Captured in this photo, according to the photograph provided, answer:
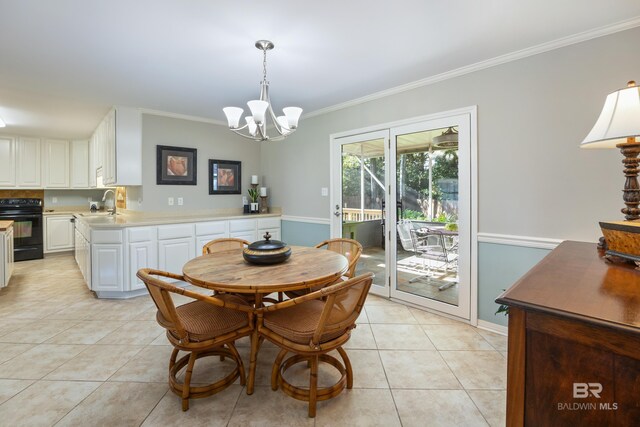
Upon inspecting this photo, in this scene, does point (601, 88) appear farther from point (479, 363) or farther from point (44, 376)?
point (44, 376)

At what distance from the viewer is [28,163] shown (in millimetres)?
5535

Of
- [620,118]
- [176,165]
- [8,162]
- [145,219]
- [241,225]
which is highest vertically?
[8,162]

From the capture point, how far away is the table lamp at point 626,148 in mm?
1099

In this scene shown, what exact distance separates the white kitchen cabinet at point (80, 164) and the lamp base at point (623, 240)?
7.58m

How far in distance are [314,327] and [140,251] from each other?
9.20ft

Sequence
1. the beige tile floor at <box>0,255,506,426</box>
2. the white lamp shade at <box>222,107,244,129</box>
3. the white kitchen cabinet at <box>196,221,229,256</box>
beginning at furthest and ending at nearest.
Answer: the white kitchen cabinet at <box>196,221,229,256</box> < the white lamp shade at <box>222,107,244,129</box> < the beige tile floor at <box>0,255,506,426</box>

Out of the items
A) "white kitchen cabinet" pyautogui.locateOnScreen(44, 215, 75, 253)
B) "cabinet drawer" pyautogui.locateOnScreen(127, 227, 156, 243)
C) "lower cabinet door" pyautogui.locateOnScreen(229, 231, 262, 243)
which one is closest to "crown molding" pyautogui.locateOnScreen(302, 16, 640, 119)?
"lower cabinet door" pyautogui.locateOnScreen(229, 231, 262, 243)

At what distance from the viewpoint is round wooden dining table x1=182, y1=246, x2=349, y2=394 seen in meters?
1.64

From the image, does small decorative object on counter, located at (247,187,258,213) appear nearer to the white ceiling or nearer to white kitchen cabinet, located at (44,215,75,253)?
the white ceiling

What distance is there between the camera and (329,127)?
3975mm

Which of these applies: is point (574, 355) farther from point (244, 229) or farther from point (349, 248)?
point (244, 229)

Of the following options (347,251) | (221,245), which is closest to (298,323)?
(347,251)

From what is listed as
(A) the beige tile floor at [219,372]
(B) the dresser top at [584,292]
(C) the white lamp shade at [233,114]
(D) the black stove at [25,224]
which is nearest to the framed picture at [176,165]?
(A) the beige tile floor at [219,372]

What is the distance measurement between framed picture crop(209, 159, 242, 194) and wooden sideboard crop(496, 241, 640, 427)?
174 inches
